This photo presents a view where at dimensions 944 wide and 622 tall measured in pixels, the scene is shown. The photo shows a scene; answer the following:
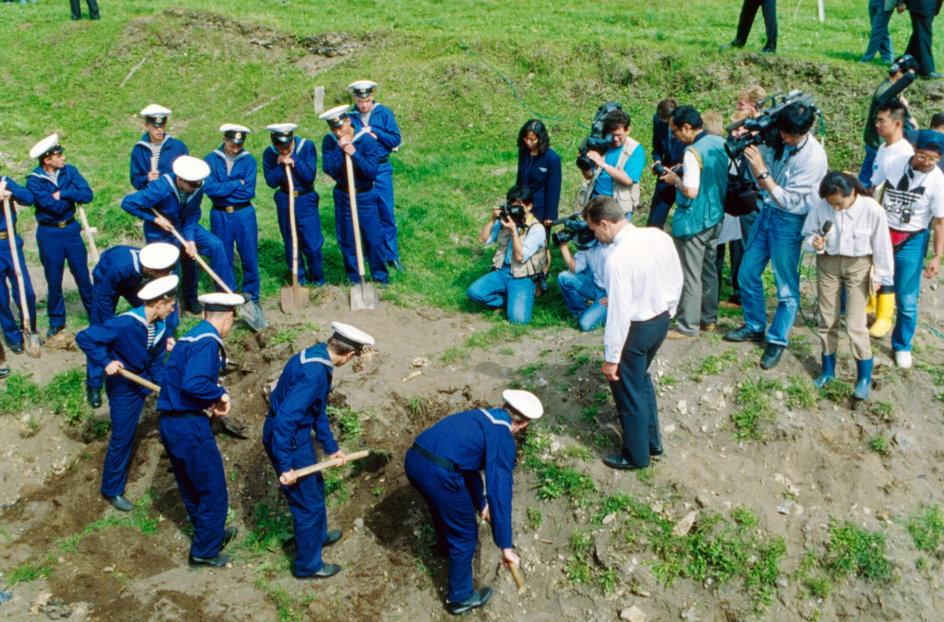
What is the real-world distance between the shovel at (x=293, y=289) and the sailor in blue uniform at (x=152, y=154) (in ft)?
4.56

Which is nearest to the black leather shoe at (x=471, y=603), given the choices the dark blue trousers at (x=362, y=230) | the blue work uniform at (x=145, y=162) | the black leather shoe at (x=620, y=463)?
the black leather shoe at (x=620, y=463)

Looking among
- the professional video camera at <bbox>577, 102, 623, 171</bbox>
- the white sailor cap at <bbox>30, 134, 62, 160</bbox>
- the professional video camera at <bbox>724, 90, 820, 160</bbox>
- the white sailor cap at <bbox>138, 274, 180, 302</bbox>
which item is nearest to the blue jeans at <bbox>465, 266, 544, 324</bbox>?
the professional video camera at <bbox>577, 102, 623, 171</bbox>

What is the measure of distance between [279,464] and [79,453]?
328 cm

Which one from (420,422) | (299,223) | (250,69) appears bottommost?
(420,422)

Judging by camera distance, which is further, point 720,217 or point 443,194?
point 443,194

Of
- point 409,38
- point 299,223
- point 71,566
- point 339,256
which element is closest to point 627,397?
point 71,566

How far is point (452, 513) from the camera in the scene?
5.41 metres

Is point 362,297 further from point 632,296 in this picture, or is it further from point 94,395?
point 632,296

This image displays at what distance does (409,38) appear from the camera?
16281 mm

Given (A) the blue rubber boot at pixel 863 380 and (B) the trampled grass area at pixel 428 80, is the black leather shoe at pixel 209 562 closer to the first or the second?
(B) the trampled grass area at pixel 428 80

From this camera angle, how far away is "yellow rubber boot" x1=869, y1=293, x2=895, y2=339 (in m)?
6.84

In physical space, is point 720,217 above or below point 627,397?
above

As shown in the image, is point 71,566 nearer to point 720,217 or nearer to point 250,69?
point 720,217

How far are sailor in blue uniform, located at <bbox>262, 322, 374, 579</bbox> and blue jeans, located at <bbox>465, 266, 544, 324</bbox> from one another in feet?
9.85
